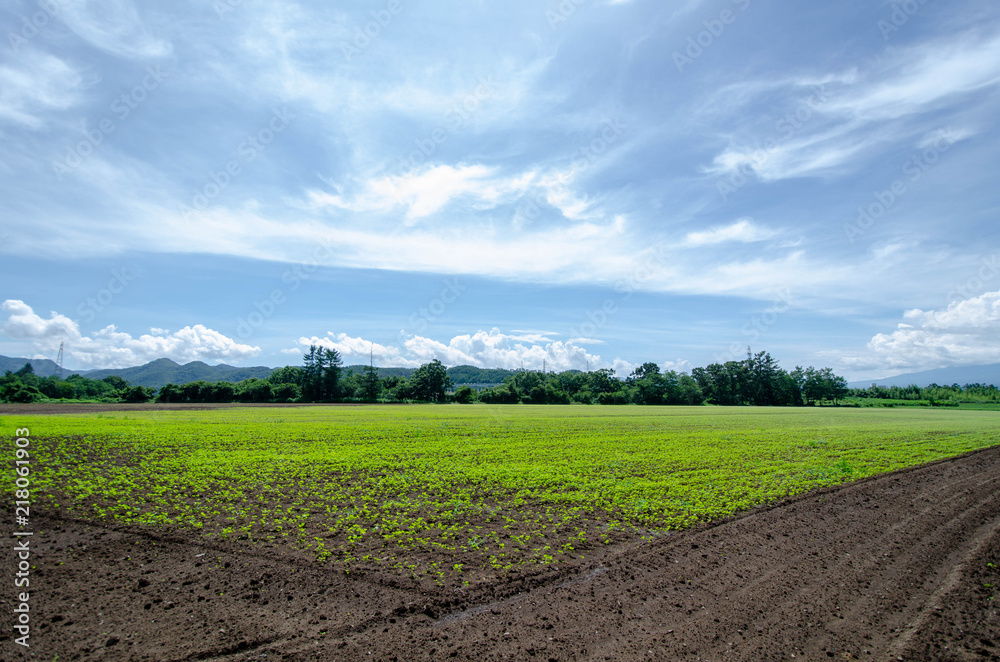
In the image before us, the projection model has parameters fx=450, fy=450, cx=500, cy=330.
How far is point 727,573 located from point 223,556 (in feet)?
27.9

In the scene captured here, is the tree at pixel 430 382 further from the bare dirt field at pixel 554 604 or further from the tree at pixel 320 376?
the bare dirt field at pixel 554 604

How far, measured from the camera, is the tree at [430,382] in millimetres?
123188

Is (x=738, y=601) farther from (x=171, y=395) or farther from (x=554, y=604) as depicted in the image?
(x=171, y=395)

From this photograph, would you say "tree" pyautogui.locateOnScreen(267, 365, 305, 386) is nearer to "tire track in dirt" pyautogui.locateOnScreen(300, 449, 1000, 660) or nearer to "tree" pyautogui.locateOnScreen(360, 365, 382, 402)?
"tree" pyautogui.locateOnScreen(360, 365, 382, 402)

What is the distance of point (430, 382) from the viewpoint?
124 metres

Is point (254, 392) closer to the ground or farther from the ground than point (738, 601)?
closer to the ground

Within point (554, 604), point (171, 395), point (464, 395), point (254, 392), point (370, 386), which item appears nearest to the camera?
point (554, 604)

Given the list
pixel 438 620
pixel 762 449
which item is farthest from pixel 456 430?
pixel 438 620

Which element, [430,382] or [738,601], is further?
[430,382]

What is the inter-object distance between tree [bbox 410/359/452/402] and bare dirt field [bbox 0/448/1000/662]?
115167mm

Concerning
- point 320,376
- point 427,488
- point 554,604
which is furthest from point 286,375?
point 554,604

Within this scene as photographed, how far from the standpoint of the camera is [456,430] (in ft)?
104

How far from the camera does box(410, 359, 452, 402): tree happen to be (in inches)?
4850

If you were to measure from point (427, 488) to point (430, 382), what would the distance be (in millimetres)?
112661
